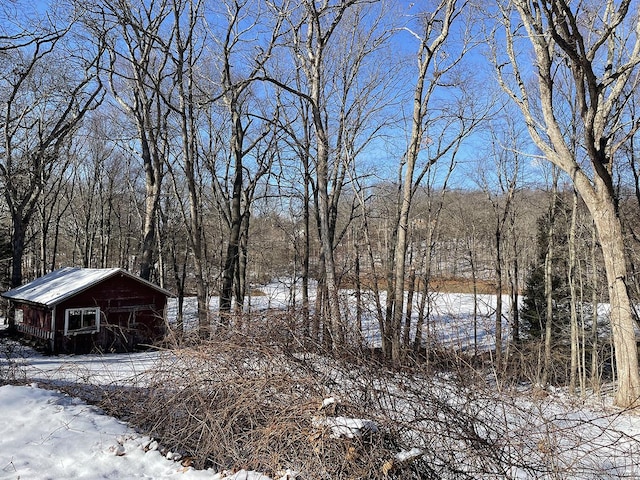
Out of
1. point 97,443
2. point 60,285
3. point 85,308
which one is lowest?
point 97,443

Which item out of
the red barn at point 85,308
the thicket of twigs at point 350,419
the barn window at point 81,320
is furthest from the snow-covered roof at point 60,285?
the thicket of twigs at point 350,419

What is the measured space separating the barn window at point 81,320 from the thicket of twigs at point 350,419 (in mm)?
11573

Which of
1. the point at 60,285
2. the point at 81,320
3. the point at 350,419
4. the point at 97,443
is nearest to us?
the point at 350,419

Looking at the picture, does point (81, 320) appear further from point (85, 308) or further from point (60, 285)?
point (60, 285)

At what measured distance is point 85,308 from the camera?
15719 millimetres

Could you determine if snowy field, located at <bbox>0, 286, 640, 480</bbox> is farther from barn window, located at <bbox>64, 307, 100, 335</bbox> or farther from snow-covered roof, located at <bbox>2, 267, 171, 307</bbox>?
barn window, located at <bbox>64, 307, 100, 335</bbox>

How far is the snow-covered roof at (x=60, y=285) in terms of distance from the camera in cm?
1515

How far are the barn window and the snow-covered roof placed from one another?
71 centimetres

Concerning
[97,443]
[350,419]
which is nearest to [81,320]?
[97,443]

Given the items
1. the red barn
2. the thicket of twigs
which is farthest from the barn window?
the thicket of twigs

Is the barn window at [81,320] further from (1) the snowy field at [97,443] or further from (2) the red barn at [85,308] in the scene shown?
(1) the snowy field at [97,443]

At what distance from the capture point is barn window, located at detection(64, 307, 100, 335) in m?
15.3

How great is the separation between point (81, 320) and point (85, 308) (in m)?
0.42

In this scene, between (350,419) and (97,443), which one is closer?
(350,419)
